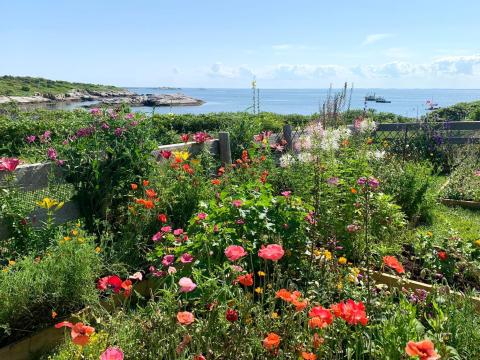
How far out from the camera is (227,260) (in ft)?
8.96

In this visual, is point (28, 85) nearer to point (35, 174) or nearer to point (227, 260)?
point (35, 174)

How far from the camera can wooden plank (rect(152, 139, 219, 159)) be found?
4941 mm

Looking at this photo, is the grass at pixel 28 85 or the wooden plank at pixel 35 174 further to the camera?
the grass at pixel 28 85

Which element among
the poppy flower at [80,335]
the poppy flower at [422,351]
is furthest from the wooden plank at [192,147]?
the poppy flower at [422,351]

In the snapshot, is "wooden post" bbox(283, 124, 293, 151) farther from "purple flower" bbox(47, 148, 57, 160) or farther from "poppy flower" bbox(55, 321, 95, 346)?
"poppy flower" bbox(55, 321, 95, 346)

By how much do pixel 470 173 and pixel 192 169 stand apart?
485cm

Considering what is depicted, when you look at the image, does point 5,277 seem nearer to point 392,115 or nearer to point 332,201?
point 332,201

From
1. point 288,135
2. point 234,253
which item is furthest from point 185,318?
point 288,135

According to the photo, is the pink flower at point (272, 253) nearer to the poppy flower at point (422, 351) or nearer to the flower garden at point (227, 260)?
the flower garden at point (227, 260)

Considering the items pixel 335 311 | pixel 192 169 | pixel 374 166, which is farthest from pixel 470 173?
pixel 335 311

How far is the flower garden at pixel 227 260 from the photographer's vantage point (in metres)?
2.00

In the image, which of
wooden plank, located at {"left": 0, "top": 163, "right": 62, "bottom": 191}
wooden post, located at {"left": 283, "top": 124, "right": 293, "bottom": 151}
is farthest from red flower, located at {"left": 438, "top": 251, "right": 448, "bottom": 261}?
wooden post, located at {"left": 283, "top": 124, "right": 293, "bottom": 151}

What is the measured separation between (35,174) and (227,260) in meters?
2.20

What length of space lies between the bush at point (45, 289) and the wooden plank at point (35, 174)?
1053 millimetres
